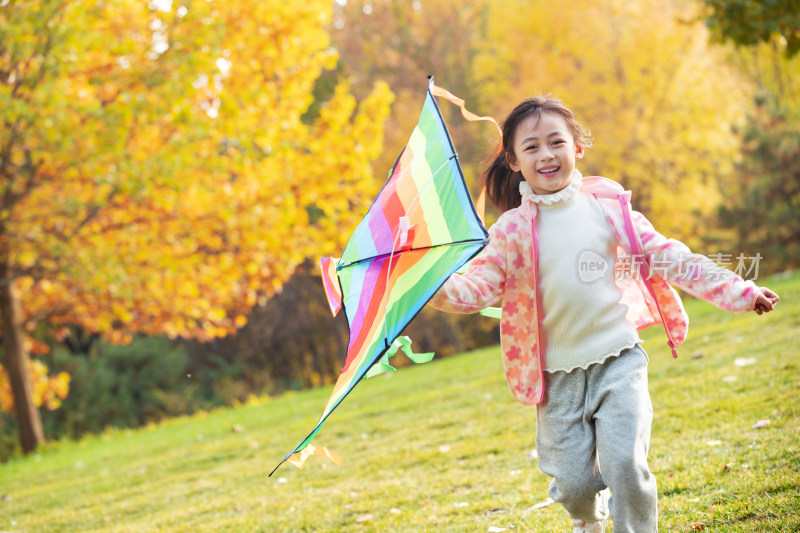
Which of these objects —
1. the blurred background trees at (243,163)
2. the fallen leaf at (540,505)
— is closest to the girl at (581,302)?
the blurred background trees at (243,163)

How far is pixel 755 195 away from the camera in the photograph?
16.4m

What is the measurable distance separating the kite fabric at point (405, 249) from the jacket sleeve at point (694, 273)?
2.16 ft

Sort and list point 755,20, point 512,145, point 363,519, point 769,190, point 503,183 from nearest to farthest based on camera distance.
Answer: point 512,145
point 503,183
point 363,519
point 755,20
point 769,190

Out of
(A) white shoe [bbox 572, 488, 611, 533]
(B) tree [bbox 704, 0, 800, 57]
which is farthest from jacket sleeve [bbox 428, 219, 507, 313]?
(B) tree [bbox 704, 0, 800, 57]

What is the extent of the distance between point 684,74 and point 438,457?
16205 mm

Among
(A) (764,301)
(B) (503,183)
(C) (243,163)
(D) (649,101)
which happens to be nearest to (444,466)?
(B) (503,183)

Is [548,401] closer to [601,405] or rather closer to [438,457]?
[601,405]

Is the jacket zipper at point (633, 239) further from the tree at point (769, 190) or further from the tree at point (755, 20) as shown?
the tree at point (769, 190)

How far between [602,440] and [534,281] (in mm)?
595

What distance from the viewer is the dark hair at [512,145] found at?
118 inches

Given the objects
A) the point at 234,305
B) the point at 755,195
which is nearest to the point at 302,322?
the point at 234,305

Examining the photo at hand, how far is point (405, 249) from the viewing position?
2646 millimetres

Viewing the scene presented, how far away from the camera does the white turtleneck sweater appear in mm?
2781

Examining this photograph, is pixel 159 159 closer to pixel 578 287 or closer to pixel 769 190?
pixel 578 287
